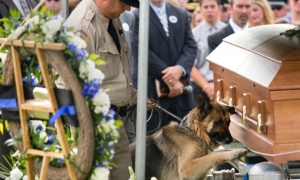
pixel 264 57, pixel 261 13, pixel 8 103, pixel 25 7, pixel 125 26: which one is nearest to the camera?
pixel 8 103

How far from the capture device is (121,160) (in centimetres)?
604

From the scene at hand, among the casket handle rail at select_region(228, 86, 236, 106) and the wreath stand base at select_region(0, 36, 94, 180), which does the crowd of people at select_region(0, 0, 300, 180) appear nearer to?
the casket handle rail at select_region(228, 86, 236, 106)

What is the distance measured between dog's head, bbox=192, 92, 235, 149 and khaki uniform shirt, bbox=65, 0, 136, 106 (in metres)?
0.60

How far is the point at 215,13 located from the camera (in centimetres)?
1122

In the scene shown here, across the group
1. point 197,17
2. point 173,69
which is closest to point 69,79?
point 173,69

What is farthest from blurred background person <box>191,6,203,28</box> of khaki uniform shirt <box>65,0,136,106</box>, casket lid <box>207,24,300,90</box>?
khaki uniform shirt <box>65,0,136,106</box>

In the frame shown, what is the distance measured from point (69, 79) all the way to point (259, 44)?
235cm

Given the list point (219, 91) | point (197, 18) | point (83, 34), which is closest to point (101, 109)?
point (83, 34)

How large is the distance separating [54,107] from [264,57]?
2.03 m

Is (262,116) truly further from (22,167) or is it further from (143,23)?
(22,167)

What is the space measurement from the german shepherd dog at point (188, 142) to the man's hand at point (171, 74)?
9.32ft

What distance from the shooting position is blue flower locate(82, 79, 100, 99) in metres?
4.42

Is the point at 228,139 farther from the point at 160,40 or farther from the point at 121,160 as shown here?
the point at 160,40

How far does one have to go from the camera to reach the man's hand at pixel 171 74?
9.27 m
